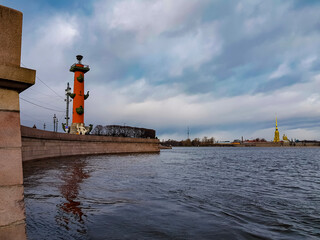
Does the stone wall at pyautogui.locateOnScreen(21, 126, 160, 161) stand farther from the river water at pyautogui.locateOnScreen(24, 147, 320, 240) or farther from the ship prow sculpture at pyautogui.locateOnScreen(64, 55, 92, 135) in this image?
the river water at pyautogui.locateOnScreen(24, 147, 320, 240)

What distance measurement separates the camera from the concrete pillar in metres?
2.15

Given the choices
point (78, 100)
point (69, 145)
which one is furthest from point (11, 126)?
point (78, 100)

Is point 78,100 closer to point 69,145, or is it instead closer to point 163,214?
point 69,145

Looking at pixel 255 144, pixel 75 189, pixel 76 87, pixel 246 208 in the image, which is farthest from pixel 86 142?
pixel 255 144

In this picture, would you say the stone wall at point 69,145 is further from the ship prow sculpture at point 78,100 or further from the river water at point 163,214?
the river water at point 163,214

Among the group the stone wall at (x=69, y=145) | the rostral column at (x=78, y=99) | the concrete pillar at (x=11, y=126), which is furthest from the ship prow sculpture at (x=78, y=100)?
the concrete pillar at (x=11, y=126)

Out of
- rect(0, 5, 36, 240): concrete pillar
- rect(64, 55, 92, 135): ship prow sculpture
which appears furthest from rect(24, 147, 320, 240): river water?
rect(64, 55, 92, 135): ship prow sculpture

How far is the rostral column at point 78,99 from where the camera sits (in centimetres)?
3059

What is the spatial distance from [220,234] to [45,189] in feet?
16.3

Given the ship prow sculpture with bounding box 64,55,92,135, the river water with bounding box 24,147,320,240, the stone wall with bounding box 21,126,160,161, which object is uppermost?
the ship prow sculpture with bounding box 64,55,92,135

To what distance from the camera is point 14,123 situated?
89.0 inches

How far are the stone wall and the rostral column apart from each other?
3307 mm

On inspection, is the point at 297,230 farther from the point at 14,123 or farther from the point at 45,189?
the point at 45,189

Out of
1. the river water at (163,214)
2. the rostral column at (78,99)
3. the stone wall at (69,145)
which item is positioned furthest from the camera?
the rostral column at (78,99)
